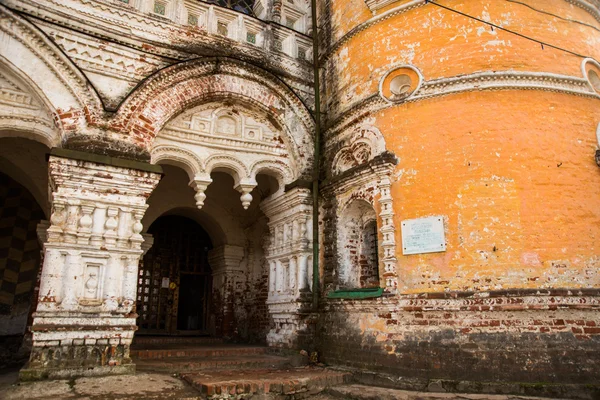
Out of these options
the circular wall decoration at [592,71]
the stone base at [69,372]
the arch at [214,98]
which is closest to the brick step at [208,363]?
the stone base at [69,372]

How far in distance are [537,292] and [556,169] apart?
1732mm

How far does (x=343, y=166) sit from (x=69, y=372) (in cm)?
521

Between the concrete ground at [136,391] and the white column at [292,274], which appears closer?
the concrete ground at [136,391]

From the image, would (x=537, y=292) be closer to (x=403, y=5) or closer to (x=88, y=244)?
(x=403, y=5)

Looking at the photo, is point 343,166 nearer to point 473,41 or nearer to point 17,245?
point 473,41

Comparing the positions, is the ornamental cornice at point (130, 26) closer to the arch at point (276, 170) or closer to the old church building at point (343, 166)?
the old church building at point (343, 166)

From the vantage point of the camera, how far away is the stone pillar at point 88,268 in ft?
19.0

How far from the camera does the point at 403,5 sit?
25.2 feet

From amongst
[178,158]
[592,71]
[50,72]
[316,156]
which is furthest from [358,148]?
[50,72]

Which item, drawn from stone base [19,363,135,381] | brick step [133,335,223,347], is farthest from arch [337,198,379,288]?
brick step [133,335,223,347]

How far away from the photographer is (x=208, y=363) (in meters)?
7.03

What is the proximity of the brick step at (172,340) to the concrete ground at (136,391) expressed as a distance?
3091mm

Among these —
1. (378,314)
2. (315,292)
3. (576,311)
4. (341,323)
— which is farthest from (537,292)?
(315,292)

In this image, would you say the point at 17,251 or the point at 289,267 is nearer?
the point at 289,267
